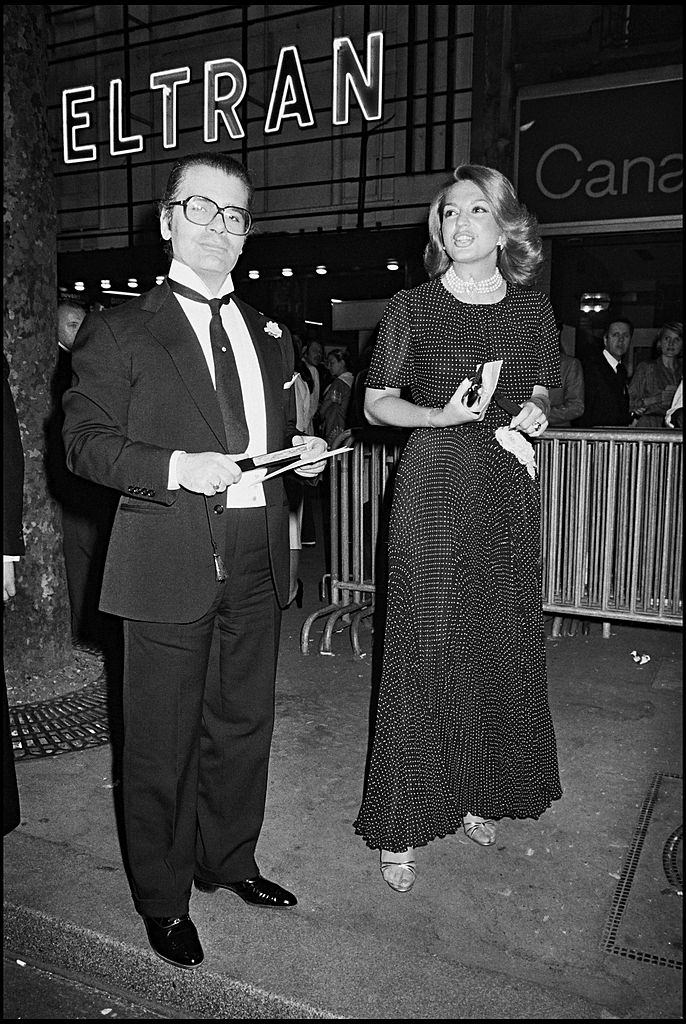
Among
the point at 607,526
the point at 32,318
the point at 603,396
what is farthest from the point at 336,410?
the point at 32,318

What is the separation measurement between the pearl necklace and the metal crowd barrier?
9.25 feet

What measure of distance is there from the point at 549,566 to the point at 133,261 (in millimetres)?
9897

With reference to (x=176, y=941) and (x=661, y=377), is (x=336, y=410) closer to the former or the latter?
(x=661, y=377)

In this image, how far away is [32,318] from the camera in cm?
528

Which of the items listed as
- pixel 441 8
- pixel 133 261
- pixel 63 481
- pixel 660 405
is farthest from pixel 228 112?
pixel 63 481

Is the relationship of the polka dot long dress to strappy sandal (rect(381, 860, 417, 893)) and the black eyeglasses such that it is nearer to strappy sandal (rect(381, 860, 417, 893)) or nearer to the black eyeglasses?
strappy sandal (rect(381, 860, 417, 893))

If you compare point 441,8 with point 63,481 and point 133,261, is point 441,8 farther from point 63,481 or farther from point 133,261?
point 63,481

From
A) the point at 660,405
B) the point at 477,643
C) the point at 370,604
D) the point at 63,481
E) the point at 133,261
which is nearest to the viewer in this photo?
the point at 477,643

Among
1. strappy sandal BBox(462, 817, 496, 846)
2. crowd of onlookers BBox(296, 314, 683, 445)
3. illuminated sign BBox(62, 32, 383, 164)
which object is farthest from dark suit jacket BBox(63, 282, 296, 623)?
illuminated sign BBox(62, 32, 383, 164)

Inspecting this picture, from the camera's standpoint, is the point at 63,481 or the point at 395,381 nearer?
the point at 395,381

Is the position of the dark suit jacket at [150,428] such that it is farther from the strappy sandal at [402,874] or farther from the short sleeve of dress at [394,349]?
the strappy sandal at [402,874]

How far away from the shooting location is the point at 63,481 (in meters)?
5.59

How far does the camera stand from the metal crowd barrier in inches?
225

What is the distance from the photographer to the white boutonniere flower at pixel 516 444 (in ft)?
10.5
